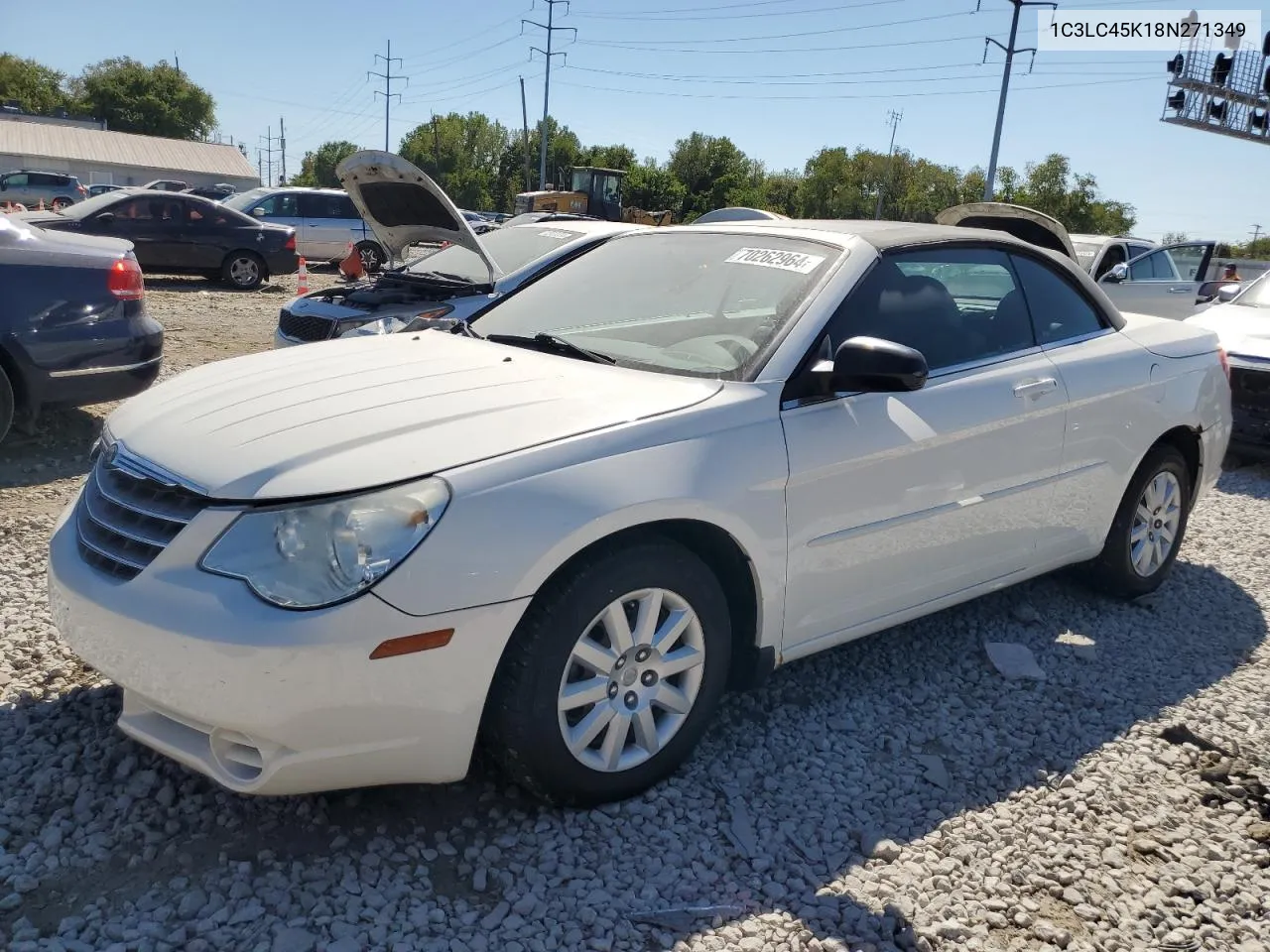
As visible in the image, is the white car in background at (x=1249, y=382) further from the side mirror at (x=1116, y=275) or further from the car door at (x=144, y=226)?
the car door at (x=144, y=226)

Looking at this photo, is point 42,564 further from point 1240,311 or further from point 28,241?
point 1240,311

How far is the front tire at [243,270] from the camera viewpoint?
16.4 metres

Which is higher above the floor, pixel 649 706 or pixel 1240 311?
pixel 1240 311

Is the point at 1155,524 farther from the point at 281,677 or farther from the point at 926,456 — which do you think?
the point at 281,677

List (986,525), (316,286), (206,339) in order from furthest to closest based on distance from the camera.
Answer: (316,286) < (206,339) < (986,525)

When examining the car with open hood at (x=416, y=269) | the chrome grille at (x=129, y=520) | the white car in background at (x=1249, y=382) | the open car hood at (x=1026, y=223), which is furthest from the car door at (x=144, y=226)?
the white car in background at (x=1249, y=382)

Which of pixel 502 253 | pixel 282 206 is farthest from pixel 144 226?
pixel 502 253

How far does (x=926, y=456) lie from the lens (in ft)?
11.1

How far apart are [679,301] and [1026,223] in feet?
13.6

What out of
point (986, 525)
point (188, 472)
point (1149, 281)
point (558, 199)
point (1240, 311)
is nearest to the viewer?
point (188, 472)

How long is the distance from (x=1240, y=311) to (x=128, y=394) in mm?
8232

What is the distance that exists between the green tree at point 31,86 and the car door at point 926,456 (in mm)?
106036

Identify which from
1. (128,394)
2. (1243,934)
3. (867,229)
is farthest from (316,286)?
(1243,934)

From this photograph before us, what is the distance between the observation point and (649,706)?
286 cm
